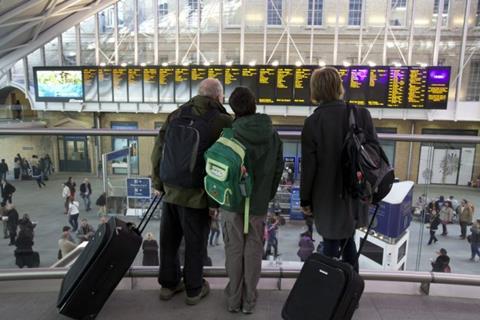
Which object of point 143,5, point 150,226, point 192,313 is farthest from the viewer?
point 143,5

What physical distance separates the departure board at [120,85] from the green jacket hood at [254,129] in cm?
1466

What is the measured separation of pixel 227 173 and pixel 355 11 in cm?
1638

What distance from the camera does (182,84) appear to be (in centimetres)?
1532

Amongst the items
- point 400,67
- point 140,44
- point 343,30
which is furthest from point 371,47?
point 140,44

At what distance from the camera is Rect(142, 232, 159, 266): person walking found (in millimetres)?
2816

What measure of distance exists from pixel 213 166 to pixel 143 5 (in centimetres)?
1726

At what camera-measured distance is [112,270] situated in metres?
2.26

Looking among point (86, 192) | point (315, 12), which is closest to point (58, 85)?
point (315, 12)

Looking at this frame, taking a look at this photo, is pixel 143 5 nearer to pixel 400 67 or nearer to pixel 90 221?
pixel 400 67

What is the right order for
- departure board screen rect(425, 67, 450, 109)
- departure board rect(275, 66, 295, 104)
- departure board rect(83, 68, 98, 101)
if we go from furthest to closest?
departure board rect(83, 68, 98, 101), departure board rect(275, 66, 295, 104), departure board screen rect(425, 67, 450, 109)

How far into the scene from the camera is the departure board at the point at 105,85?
52.5 feet

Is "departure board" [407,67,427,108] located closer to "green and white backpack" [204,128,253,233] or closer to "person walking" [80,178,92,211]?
"person walking" [80,178,92,211]

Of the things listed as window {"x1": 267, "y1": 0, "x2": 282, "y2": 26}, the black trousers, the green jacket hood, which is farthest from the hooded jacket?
window {"x1": 267, "y1": 0, "x2": 282, "y2": 26}

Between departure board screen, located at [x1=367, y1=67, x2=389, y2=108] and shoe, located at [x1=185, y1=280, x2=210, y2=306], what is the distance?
1271 centimetres
